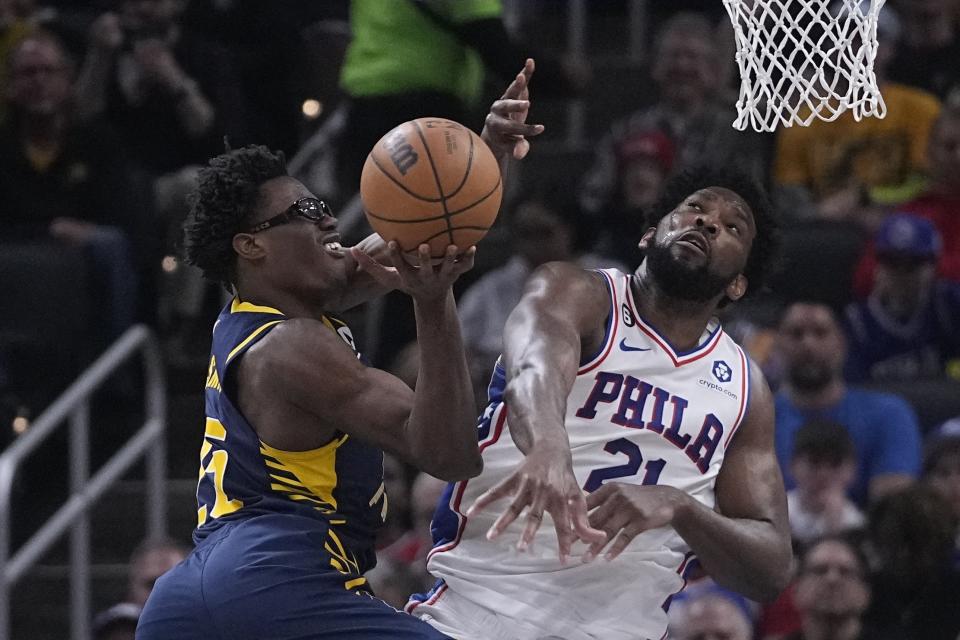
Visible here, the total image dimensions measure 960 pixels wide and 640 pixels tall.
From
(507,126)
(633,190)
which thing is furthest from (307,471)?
(633,190)

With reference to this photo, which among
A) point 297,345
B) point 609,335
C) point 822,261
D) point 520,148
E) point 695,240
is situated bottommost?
point 822,261

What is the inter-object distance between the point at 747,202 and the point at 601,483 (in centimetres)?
99

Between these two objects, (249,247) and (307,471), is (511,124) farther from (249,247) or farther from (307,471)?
(307,471)

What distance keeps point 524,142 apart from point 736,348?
0.94m

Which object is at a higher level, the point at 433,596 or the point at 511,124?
the point at 511,124

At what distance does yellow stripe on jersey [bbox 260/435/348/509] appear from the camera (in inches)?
180

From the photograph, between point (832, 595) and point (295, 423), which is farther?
point (832, 595)

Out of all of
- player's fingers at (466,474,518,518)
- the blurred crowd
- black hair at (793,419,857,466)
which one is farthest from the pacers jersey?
black hair at (793,419,857,466)

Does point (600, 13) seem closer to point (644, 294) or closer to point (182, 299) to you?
point (182, 299)

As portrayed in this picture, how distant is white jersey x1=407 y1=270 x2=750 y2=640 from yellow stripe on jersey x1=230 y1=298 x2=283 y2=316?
2.25 ft

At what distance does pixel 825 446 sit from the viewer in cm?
728

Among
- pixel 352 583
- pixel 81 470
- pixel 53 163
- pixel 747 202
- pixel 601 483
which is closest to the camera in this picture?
pixel 352 583

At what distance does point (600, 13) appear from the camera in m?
11.3

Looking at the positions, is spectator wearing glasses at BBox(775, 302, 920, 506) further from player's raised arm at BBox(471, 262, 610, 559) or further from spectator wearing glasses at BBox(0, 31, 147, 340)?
spectator wearing glasses at BBox(0, 31, 147, 340)
